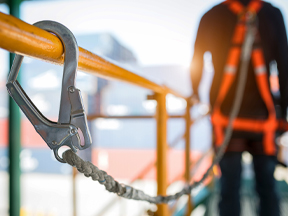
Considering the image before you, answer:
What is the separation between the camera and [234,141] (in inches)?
37.2

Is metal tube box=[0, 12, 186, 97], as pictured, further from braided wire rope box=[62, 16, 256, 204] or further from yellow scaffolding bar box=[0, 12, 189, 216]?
braided wire rope box=[62, 16, 256, 204]

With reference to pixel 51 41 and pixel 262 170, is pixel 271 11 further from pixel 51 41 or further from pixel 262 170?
pixel 51 41

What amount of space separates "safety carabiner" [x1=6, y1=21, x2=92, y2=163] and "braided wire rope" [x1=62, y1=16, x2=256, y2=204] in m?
0.02

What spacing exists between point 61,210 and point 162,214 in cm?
568

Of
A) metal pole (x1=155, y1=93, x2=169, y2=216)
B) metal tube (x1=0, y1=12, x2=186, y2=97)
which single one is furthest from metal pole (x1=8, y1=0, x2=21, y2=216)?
metal tube (x1=0, y1=12, x2=186, y2=97)

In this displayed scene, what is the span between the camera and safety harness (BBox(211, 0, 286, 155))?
0.88 meters

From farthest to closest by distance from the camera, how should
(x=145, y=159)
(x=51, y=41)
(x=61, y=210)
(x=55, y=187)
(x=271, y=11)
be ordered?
1. (x=55, y=187)
2. (x=145, y=159)
3. (x=61, y=210)
4. (x=271, y=11)
5. (x=51, y=41)

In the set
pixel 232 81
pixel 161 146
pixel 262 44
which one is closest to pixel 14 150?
pixel 161 146

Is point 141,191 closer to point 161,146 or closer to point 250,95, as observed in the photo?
point 161,146

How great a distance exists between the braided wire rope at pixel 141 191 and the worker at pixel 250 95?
23 millimetres

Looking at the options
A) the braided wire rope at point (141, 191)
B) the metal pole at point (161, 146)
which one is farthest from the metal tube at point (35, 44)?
the metal pole at point (161, 146)

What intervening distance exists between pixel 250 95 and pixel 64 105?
807mm

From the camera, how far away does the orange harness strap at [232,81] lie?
882mm

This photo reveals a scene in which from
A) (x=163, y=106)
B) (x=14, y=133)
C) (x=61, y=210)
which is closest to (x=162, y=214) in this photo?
(x=163, y=106)
